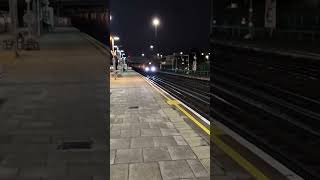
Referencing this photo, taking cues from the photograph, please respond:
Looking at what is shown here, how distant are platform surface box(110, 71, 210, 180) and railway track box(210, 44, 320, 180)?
1258 millimetres

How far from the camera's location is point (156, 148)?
7191 millimetres

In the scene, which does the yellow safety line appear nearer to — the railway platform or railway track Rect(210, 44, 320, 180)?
the railway platform

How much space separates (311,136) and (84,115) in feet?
14.8

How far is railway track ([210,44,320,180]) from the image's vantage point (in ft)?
24.4

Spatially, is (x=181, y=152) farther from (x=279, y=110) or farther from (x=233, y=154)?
(x=279, y=110)

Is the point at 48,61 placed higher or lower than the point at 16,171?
higher

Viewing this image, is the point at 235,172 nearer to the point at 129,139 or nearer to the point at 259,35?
the point at 129,139

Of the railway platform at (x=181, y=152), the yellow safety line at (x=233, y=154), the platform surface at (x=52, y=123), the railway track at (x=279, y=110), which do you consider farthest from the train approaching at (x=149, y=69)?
the yellow safety line at (x=233, y=154)

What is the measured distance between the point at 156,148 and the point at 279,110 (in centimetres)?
494

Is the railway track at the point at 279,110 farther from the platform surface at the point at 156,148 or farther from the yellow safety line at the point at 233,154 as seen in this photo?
the platform surface at the point at 156,148

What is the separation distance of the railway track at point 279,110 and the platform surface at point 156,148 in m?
1.26

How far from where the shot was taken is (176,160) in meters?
6.44

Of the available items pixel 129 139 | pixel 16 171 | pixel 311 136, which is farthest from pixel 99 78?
pixel 16 171

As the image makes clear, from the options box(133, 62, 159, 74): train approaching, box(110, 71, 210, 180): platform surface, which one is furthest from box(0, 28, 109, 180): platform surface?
box(133, 62, 159, 74): train approaching
